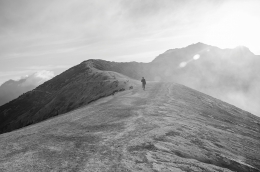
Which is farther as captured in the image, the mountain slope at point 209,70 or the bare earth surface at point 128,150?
the mountain slope at point 209,70

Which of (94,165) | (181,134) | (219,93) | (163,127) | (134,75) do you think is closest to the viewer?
(94,165)

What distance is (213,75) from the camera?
147250 millimetres

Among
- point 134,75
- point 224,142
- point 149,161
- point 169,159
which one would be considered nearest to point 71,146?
point 149,161

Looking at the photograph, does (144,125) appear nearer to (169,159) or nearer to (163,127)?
(163,127)

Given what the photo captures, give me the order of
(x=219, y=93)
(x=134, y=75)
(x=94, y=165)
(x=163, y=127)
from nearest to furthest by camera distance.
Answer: (x=94, y=165), (x=163, y=127), (x=134, y=75), (x=219, y=93)

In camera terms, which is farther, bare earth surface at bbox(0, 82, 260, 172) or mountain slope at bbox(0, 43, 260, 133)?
mountain slope at bbox(0, 43, 260, 133)

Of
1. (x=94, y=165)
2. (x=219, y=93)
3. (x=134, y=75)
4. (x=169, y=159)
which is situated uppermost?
(x=134, y=75)

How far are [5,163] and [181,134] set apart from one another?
9100 mm

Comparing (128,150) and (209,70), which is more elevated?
(209,70)

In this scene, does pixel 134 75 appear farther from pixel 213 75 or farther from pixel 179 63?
pixel 213 75

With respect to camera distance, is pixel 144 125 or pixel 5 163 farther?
pixel 144 125

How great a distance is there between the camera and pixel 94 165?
273 inches

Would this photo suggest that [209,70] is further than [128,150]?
Yes

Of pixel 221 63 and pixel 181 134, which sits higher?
pixel 221 63
